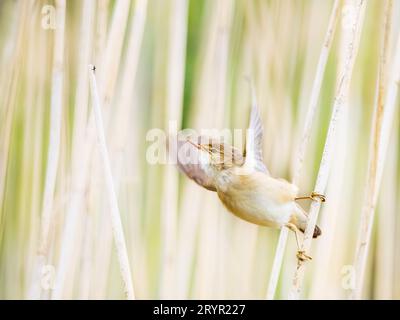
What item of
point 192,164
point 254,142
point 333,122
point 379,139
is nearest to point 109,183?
point 192,164

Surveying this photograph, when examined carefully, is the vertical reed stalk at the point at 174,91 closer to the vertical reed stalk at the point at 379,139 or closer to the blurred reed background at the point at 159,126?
the blurred reed background at the point at 159,126

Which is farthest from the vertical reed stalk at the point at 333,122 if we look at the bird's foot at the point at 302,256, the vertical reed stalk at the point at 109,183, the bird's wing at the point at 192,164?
the vertical reed stalk at the point at 109,183

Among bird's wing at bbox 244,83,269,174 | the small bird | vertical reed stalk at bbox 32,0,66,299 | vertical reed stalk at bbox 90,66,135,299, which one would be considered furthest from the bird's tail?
vertical reed stalk at bbox 32,0,66,299

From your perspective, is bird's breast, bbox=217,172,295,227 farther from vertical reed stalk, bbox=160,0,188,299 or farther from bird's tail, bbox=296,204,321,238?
vertical reed stalk, bbox=160,0,188,299

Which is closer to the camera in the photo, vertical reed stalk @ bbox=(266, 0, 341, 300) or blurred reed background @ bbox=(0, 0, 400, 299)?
vertical reed stalk @ bbox=(266, 0, 341, 300)

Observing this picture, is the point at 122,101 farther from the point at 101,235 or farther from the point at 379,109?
the point at 379,109

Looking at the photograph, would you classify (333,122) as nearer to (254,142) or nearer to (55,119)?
(254,142)
